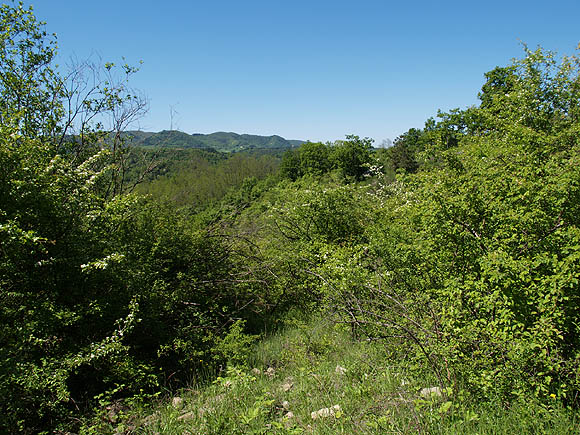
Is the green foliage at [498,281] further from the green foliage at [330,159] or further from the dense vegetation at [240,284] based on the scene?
the green foliage at [330,159]

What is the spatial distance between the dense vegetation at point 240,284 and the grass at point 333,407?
2.7 inches

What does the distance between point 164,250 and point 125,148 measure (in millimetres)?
3501

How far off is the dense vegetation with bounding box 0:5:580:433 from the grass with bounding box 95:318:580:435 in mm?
69

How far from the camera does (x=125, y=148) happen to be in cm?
854

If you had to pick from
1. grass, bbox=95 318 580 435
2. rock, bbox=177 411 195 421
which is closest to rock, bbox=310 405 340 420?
grass, bbox=95 318 580 435

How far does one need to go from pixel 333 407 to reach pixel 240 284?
15.2ft

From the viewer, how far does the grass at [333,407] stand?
8.62 ft

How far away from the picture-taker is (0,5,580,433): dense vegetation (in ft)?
9.79

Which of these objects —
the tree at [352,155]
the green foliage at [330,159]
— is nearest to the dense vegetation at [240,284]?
the green foliage at [330,159]

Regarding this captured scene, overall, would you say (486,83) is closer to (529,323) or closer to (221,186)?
(529,323)

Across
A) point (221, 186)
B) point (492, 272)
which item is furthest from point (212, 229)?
point (221, 186)

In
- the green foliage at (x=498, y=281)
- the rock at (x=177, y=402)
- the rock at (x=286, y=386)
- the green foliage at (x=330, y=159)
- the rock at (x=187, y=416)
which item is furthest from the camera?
the green foliage at (x=330, y=159)

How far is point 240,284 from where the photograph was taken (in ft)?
25.0

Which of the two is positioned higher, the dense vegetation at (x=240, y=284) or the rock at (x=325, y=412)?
the dense vegetation at (x=240, y=284)
